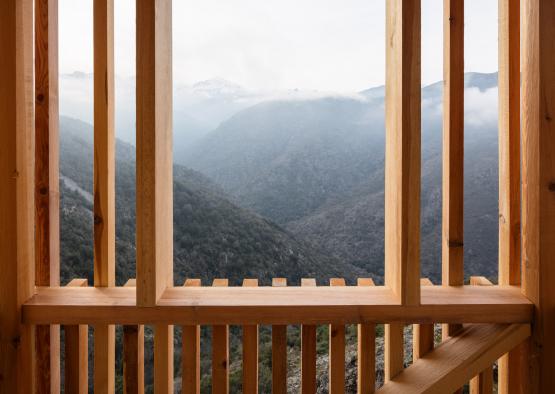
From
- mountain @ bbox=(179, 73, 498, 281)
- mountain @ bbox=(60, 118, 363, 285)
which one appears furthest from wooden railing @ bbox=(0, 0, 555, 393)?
mountain @ bbox=(60, 118, 363, 285)

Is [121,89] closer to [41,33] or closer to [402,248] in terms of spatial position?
[41,33]

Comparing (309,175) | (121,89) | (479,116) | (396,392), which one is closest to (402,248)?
(396,392)

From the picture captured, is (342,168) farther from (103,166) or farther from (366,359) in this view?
(103,166)

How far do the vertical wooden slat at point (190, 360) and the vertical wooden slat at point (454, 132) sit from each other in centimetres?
79

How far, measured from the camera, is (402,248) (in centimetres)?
107

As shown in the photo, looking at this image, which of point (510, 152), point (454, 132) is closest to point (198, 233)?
point (454, 132)

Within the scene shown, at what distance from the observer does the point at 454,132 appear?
1.20 metres

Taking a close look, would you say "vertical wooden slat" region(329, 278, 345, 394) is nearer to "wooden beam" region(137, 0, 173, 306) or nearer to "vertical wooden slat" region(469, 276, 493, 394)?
"vertical wooden slat" region(469, 276, 493, 394)

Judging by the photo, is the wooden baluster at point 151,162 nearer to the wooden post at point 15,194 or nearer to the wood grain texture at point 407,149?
the wooden post at point 15,194

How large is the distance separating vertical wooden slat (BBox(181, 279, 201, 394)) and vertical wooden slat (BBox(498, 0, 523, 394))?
993 millimetres

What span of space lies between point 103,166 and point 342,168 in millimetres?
1279

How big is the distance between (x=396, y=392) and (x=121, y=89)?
147 cm

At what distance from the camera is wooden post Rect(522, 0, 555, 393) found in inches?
42.6

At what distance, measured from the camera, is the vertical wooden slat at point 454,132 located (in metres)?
1.18
